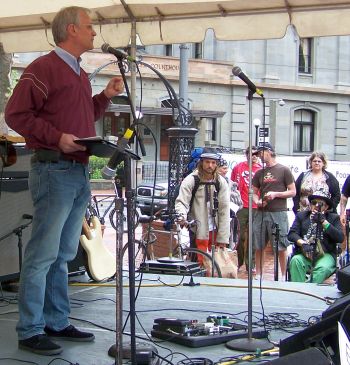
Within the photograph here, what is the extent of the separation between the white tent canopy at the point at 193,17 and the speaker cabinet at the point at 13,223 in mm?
1542

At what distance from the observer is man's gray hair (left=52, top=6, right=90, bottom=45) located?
3570 mm

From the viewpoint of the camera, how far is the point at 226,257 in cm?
698

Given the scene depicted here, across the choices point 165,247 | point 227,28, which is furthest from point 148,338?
point 165,247

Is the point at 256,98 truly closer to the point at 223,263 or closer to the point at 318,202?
the point at 318,202

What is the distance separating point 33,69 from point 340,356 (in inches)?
84.5

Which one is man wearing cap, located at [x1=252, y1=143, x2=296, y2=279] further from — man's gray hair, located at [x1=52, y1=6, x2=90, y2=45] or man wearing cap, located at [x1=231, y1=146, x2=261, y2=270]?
man's gray hair, located at [x1=52, y1=6, x2=90, y2=45]

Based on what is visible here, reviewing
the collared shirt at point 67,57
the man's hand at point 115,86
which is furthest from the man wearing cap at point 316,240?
the collared shirt at point 67,57

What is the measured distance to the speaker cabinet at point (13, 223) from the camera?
512 centimetres

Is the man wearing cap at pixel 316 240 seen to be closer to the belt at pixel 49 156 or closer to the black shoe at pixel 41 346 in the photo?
the black shoe at pixel 41 346

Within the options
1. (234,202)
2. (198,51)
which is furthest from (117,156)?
(198,51)

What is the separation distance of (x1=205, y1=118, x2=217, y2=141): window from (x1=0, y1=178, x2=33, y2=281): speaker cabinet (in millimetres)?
25720

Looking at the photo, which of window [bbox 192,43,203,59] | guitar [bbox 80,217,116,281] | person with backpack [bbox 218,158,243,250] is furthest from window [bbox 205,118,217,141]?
guitar [bbox 80,217,116,281]

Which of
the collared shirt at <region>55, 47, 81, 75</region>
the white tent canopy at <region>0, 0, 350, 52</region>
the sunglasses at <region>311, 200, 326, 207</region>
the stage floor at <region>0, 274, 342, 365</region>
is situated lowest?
the stage floor at <region>0, 274, 342, 365</region>

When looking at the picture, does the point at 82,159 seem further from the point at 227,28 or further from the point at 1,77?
the point at 1,77
